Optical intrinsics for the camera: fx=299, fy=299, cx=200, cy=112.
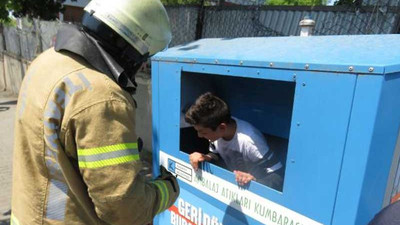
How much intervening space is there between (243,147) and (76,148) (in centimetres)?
115

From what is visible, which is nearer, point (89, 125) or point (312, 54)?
point (89, 125)

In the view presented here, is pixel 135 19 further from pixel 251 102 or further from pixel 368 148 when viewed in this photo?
pixel 251 102

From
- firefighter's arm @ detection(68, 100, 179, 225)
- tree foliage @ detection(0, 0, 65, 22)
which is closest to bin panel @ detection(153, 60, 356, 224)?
firefighter's arm @ detection(68, 100, 179, 225)

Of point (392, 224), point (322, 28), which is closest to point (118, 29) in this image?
point (392, 224)

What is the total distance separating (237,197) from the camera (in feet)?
5.33

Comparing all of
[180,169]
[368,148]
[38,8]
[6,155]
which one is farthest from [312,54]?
[38,8]

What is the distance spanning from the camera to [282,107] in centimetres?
214

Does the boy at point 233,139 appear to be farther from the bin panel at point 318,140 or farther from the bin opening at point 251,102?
the bin panel at point 318,140

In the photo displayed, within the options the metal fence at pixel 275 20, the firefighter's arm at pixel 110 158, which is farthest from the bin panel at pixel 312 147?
the metal fence at pixel 275 20

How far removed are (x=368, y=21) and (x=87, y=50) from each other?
2871 mm

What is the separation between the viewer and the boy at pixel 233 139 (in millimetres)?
1850

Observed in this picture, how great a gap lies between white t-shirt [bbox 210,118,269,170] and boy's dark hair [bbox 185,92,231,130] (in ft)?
0.51

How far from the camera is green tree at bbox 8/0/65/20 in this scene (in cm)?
820

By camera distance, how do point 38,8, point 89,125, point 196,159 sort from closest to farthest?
point 89,125
point 196,159
point 38,8
